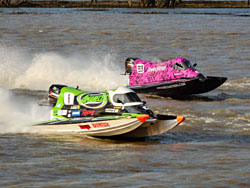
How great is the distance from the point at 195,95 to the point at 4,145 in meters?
8.87

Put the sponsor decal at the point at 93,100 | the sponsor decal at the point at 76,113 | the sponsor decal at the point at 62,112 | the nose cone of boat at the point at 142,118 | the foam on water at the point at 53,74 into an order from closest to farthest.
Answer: the nose cone of boat at the point at 142,118 → the sponsor decal at the point at 93,100 → the sponsor decal at the point at 76,113 → the sponsor decal at the point at 62,112 → the foam on water at the point at 53,74

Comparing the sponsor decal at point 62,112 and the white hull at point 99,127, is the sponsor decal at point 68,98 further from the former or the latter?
the white hull at point 99,127

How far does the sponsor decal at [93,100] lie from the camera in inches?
491

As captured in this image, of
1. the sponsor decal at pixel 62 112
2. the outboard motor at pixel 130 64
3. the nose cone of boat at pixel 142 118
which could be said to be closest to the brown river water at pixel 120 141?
the sponsor decal at pixel 62 112

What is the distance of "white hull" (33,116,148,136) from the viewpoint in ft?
39.3

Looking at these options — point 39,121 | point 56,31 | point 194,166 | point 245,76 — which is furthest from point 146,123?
point 56,31

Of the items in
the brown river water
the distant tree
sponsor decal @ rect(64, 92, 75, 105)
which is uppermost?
the distant tree

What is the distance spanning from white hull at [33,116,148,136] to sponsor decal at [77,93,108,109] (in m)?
0.43

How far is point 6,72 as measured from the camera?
23375 mm

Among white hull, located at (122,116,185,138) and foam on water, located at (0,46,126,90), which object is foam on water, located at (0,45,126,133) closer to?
foam on water, located at (0,46,126,90)

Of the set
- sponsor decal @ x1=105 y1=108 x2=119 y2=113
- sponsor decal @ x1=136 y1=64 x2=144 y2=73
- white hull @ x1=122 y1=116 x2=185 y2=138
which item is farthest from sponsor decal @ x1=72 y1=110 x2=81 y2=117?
sponsor decal @ x1=136 y1=64 x2=144 y2=73

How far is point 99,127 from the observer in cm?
1230

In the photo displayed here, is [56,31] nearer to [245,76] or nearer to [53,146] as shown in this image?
[245,76]

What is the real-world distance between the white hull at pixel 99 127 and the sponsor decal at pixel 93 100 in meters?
0.43
